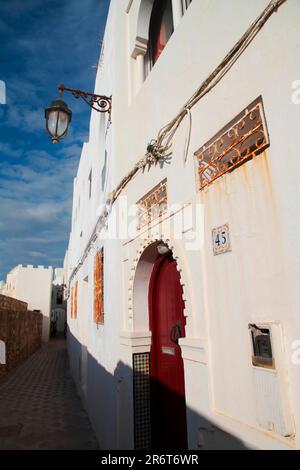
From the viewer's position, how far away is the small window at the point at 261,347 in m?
1.63

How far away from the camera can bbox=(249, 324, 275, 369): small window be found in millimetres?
1629

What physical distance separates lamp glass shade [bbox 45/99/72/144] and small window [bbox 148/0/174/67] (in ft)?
4.79

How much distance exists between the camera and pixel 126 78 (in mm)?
4453

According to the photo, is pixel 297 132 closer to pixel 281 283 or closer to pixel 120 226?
pixel 281 283

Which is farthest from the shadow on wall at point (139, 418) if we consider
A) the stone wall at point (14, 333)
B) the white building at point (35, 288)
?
the white building at point (35, 288)

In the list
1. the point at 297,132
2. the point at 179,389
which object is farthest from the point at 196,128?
the point at 179,389

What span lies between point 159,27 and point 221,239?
363 cm

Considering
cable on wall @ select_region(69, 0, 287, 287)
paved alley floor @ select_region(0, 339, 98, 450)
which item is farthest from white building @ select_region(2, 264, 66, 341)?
cable on wall @ select_region(69, 0, 287, 287)

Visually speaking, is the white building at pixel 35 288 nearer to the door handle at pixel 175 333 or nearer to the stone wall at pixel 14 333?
the stone wall at pixel 14 333

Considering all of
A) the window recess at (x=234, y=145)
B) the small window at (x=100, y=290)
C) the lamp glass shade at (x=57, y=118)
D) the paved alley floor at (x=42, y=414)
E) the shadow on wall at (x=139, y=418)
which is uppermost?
the lamp glass shade at (x=57, y=118)

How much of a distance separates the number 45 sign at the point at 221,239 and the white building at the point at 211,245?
0.01 m

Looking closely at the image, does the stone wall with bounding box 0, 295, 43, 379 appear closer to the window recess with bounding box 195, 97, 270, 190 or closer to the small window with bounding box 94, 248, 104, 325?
the small window with bounding box 94, 248, 104, 325

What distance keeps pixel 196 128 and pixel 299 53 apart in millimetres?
1007

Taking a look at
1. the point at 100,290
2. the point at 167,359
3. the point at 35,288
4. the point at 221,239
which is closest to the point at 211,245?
the point at 221,239
